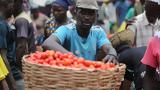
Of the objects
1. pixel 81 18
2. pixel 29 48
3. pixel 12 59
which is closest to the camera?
pixel 81 18

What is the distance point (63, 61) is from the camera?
4.52 m

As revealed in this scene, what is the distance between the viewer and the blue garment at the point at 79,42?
212 inches

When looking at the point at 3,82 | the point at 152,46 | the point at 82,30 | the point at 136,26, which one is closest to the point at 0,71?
the point at 3,82

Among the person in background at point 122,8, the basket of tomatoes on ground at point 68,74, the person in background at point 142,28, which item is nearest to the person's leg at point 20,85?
the person in background at point 142,28

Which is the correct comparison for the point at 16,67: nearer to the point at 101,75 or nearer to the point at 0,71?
the point at 0,71

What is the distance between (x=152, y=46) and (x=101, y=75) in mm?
429

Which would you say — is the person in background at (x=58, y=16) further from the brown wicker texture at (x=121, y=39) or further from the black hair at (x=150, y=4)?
the black hair at (x=150, y=4)

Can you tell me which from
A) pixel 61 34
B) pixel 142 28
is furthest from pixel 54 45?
pixel 142 28

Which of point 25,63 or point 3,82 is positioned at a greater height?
point 25,63

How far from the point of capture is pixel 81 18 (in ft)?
17.5

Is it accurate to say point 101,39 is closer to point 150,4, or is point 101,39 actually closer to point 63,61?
point 150,4

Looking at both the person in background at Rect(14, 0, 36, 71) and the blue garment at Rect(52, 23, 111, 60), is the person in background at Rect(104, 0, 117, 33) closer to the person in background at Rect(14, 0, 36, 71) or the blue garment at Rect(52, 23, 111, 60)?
the person in background at Rect(14, 0, 36, 71)

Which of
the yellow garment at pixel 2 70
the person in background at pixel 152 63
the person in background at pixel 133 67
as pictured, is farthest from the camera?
the yellow garment at pixel 2 70

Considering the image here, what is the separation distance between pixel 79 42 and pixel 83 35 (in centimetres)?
8
